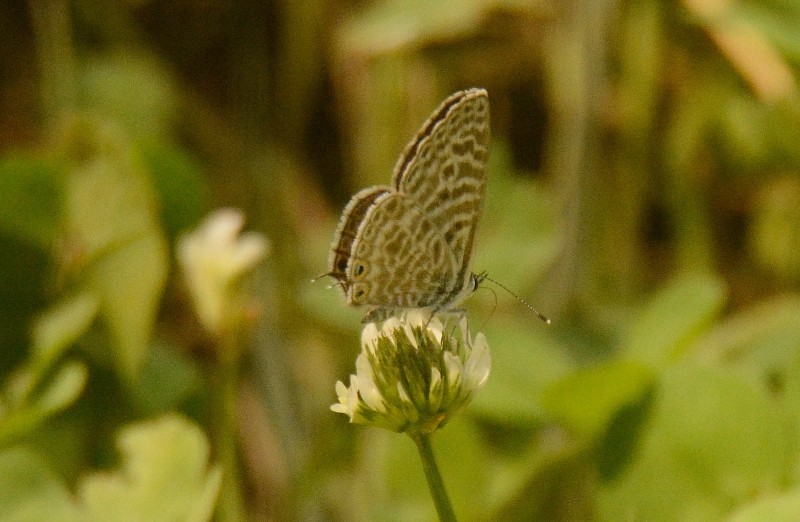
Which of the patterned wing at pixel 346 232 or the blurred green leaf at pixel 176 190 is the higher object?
the patterned wing at pixel 346 232

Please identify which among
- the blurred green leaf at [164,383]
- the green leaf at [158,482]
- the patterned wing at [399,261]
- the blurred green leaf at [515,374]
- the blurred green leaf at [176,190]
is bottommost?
the blurred green leaf at [164,383]

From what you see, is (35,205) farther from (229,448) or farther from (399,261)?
(399,261)

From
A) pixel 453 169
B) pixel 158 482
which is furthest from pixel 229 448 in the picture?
pixel 453 169

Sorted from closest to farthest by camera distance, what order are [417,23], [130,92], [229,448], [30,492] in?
[30,492] < [229,448] < [417,23] < [130,92]

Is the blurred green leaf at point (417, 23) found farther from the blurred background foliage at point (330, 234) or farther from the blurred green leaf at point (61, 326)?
the blurred green leaf at point (61, 326)

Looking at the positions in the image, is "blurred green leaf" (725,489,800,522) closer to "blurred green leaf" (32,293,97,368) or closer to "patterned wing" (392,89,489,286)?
"patterned wing" (392,89,489,286)

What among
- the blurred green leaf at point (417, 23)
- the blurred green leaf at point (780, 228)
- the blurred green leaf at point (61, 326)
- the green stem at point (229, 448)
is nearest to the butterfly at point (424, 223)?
the green stem at point (229, 448)
